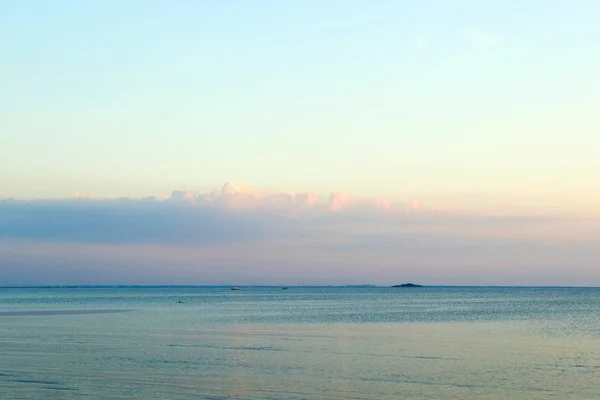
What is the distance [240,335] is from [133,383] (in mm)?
26485

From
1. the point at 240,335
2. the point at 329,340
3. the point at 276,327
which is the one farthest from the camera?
the point at 276,327

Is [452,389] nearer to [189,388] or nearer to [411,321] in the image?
[189,388]

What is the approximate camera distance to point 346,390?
32.3 m

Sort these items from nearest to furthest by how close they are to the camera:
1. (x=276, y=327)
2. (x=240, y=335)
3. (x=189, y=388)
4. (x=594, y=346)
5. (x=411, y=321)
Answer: (x=189, y=388) < (x=594, y=346) < (x=240, y=335) < (x=276, y=327) < (x=411, y=321)

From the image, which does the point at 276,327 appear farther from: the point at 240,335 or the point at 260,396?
the point at 260,396

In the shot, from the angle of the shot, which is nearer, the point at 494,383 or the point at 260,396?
the point at 260,396

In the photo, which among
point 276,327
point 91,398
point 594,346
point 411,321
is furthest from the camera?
point 411,321

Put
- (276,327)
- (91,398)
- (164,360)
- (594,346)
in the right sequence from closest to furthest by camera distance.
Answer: (91,398)
(164,360)
(594,346)
(276,327)

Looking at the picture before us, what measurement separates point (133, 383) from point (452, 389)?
14199mm

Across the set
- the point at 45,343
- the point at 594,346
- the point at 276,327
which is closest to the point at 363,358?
the point at 594,346

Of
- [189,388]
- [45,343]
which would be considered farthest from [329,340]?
[189,388]

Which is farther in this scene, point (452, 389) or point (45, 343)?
point (45, 343)

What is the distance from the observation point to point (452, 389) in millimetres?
32688

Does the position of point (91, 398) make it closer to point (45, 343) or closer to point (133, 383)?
point (133, 383)
